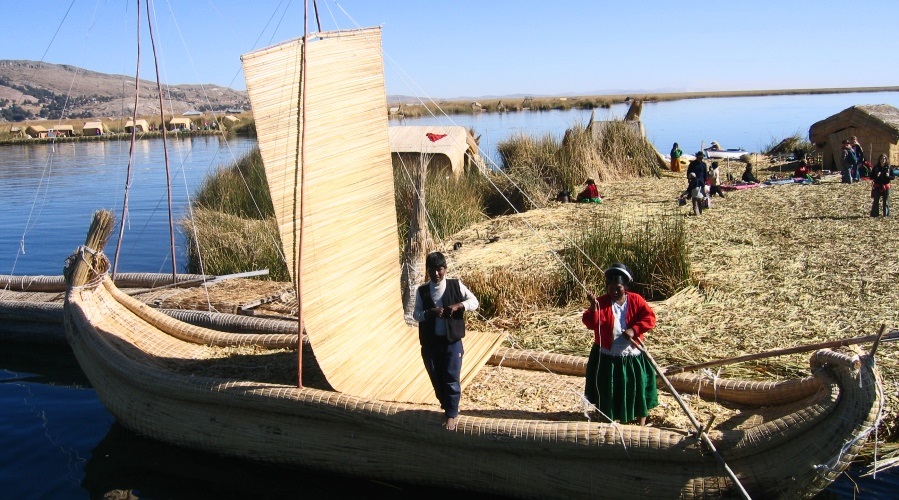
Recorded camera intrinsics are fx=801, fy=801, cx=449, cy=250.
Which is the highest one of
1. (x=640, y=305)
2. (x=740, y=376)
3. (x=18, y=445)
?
(x=640, y=305)

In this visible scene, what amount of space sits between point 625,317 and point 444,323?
0.98 m

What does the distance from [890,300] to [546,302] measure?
298 centimetres

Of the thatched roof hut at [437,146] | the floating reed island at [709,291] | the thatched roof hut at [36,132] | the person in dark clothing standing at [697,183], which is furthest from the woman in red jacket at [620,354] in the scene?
the thatched roof hut at [36,132]

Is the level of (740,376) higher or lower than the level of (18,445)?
higher

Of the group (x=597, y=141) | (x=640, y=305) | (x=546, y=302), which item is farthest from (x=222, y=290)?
(x=597, y=141)

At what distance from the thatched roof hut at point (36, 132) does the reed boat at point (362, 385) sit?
140ft

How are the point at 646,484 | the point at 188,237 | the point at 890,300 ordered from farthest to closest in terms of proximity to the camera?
1. the point at 188,237
2. the point at 890,300
3. the point at 646,484

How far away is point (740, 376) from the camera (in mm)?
5621

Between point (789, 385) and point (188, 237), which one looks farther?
point (188, 237)

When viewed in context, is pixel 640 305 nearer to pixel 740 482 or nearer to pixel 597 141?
pixel 740 482

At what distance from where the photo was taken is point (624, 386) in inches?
173

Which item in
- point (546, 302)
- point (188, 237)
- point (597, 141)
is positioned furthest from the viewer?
point (597, 141)

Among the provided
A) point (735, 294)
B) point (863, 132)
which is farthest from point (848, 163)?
point (735, 294)

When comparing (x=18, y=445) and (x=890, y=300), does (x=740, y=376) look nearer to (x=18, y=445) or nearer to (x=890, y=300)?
(x=890, y=300)
